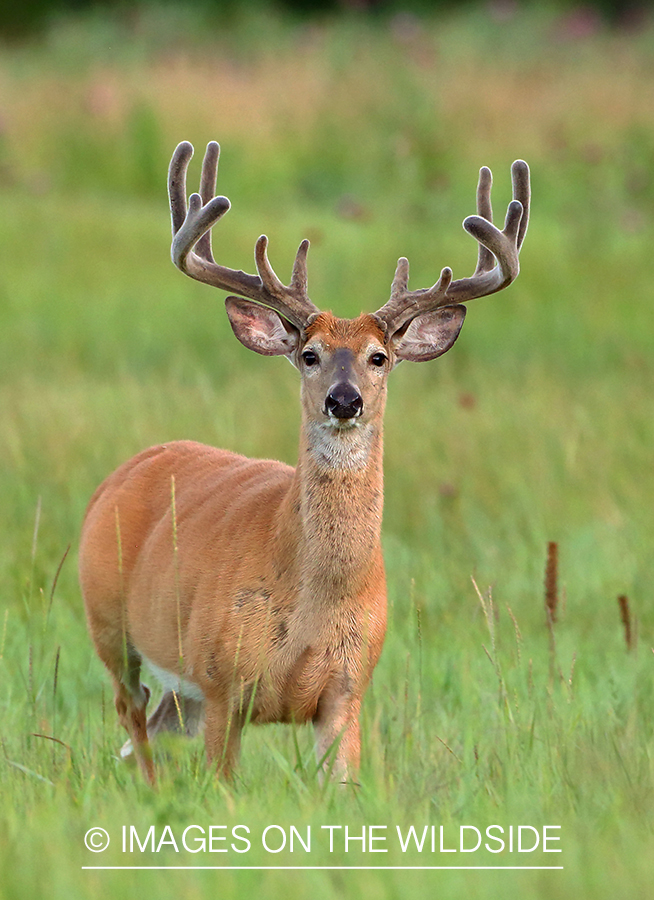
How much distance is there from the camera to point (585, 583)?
6.03 metres

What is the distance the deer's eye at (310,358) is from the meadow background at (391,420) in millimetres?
810

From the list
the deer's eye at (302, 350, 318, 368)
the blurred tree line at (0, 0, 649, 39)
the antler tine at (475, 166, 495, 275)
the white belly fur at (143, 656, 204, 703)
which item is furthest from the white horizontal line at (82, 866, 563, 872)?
the blurred tree line at (0, 0, 649, 39)

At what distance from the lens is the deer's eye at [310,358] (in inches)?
159

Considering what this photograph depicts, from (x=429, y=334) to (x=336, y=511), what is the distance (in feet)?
2.38

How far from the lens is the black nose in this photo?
3.74 meters

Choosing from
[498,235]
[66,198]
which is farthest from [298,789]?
[66,198]

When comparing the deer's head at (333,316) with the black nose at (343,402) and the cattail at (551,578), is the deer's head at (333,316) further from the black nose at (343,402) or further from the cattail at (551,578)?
the cattail at (551,578)

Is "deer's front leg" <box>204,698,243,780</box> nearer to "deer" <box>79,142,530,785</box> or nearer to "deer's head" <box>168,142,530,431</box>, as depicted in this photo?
"deer" <box>79,142,530,785</box>

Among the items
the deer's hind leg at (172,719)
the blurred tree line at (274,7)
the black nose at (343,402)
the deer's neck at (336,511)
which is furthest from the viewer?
the blurred tree line at (274,7)

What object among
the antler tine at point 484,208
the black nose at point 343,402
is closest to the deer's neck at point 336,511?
the black nose at point 343,402

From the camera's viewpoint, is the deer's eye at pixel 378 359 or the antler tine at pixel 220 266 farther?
the antler tine at pixel 220 266

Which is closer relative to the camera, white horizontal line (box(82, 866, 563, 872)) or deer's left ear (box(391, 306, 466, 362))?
white horizontal line (box(82, 866, 563, 872))

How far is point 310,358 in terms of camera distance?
4.04 metres

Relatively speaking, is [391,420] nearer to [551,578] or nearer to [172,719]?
[172,719]
